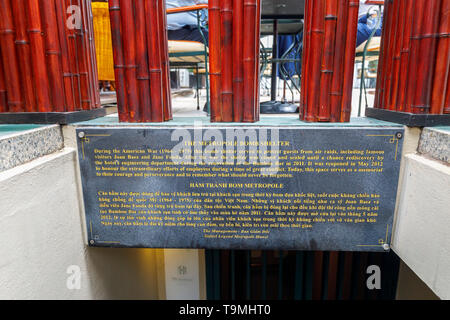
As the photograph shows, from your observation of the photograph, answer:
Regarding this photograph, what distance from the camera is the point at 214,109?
1277 mm

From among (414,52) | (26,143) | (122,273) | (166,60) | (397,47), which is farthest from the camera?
(122,273)

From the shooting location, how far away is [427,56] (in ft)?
3.55

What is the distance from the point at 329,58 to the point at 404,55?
0.29 metres

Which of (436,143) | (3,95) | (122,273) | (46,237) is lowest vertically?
(122,273)

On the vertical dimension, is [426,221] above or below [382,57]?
below

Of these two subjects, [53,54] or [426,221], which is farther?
[53,54]

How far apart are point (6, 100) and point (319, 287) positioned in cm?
236

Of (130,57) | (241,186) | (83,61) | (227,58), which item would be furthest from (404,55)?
(83,61)

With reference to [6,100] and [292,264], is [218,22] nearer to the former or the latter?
[6,100]

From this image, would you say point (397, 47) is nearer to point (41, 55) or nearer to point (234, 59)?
point (234, 59)

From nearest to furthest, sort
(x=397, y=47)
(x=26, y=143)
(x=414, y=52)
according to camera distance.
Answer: (x=26, y=143), (x=414, y=52), (x=397, y=47)

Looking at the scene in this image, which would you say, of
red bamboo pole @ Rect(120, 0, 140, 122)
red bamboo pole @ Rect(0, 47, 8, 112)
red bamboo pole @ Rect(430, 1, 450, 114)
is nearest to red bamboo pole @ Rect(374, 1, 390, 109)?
red bamboo pole @ Rect(430, 1, 450, 114)

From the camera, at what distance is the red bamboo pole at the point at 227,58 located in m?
1.17

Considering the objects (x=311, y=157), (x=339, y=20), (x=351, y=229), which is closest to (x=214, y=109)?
(x=311, y=157)
